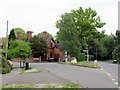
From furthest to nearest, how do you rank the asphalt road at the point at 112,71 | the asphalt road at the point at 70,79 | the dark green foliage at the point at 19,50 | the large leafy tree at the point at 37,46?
the large leafy tree at the point at 37,46 < the dark green foliage at the point at 19,50 < the asphalt road at the point at 112,71 < the asphalt road at the point at 70,79

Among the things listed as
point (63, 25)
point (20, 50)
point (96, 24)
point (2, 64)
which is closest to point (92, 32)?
point (96, 24)

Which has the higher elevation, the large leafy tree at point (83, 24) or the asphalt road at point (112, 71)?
the large leafy tree at point (83, 24)

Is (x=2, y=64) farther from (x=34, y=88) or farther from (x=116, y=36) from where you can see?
(x=116, y=36)

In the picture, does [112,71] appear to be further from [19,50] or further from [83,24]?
[83,24]

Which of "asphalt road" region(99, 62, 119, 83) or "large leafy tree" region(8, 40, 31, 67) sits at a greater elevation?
"large leafy tree" region(8, 40, 31, 67)

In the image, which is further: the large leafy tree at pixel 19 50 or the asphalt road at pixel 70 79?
the large leafy tree at pixel 19 50

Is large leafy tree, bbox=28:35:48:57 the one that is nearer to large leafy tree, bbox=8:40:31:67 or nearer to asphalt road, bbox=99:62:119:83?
large leafy tree, bbox=8:40:31:67

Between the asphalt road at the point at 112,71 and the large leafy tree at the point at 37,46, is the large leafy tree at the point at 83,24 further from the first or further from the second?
the asphalt road at the point at 112,71

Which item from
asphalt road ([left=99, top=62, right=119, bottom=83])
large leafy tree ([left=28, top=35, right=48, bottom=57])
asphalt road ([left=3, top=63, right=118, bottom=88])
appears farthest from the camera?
large leafy tree ([left=28, top=35, right=48, bottom=57])

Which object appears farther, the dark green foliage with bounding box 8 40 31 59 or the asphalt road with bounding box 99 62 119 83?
the dark green foliage with bounding box 8 40 31 59

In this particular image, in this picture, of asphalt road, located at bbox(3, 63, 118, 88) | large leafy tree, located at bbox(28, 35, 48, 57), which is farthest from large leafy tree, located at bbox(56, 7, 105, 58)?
asphalt road, located at bbox(3, 63, 118, 88)

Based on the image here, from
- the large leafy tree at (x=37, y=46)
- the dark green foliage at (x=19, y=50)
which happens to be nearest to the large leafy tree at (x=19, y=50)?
the dark green foliage at (x=19, y=50)

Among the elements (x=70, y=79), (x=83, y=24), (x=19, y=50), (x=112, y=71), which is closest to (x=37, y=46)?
(x=83, y=24)

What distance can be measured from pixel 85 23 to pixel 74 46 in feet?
44.5
